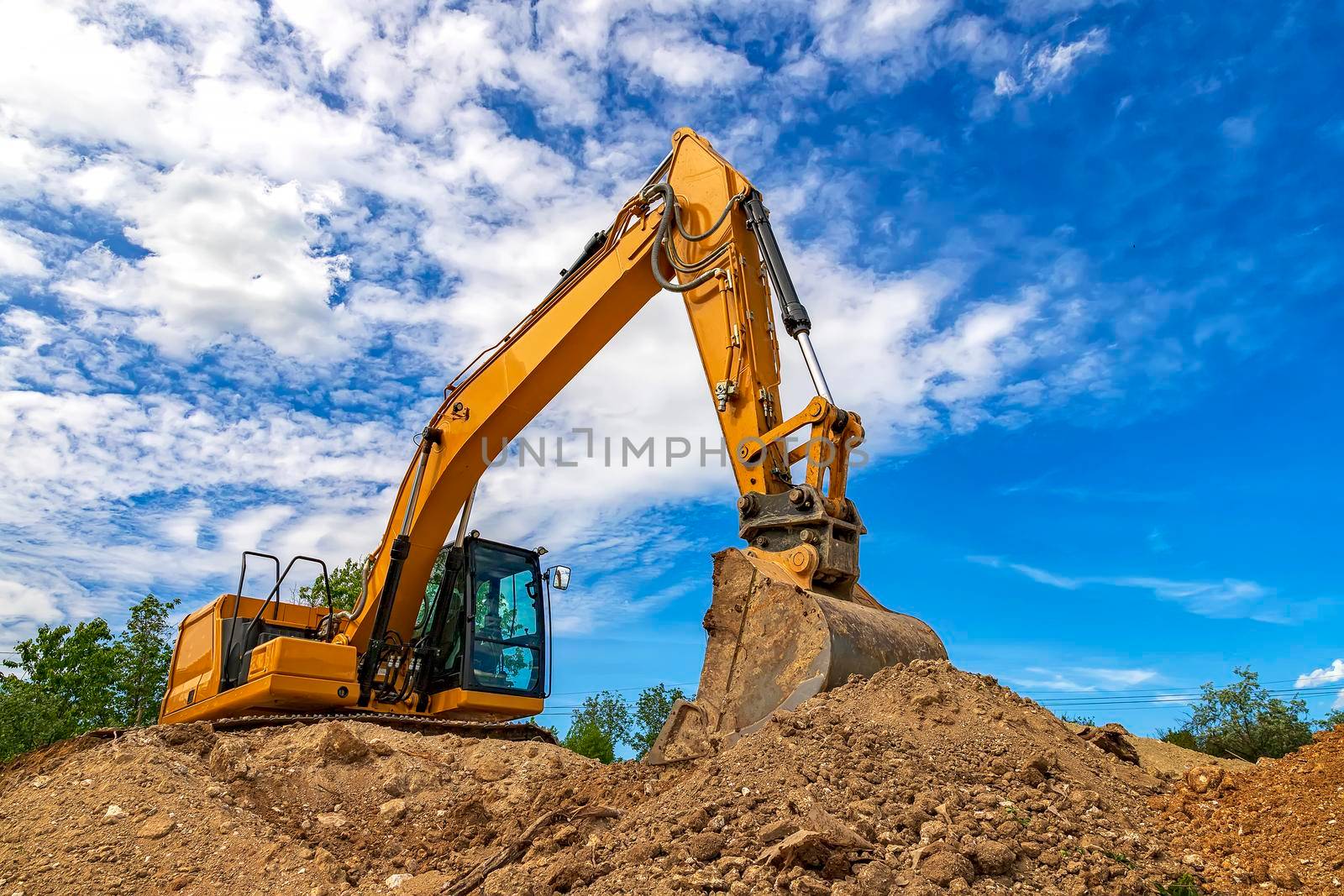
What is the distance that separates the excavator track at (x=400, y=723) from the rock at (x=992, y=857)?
5792 millimetres

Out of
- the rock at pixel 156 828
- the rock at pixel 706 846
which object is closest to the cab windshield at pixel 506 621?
the rock at pixel 156 828

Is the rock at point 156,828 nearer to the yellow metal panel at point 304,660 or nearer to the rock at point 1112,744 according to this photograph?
the yellow metal panel at point 304,660

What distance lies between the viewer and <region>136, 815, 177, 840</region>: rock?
612 cm

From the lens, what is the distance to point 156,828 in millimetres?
6184

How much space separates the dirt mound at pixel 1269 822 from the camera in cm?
403

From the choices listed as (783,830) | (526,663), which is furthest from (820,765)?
(526,663)

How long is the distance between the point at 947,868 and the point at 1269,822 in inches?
83.0

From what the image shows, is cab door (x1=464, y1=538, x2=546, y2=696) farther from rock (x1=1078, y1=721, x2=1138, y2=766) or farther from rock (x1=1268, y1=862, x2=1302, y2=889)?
rock (x1=1268, y1=862, x2=1302, y2=889)

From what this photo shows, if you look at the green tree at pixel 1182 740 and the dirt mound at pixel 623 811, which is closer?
the dirt mound at pixel 623 811

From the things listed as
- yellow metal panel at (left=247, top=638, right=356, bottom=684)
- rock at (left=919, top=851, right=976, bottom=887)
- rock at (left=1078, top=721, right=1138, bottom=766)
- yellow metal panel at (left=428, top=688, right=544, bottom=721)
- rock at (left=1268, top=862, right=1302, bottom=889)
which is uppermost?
yellow metal panel at (left=247, top=638, right=356, bottom=684)

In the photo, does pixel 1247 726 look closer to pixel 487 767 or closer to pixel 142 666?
pixel 487 767

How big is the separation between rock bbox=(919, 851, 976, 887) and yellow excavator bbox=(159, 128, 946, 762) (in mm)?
1556

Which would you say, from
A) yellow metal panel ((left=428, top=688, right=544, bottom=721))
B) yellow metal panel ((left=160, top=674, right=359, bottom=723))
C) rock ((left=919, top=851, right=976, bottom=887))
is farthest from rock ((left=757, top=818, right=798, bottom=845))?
yellow metal panel ((left=160, top=674, right=359, bottom=723))

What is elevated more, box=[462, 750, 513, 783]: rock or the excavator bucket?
the excavator bucket
